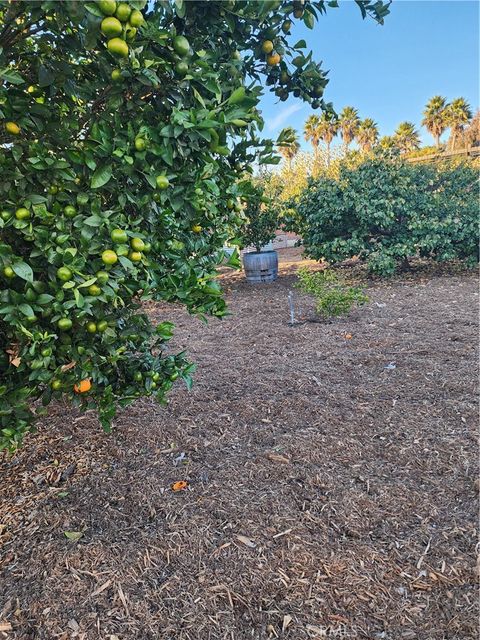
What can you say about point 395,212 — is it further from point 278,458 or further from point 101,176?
point 101,176

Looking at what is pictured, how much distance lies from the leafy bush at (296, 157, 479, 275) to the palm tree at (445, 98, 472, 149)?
18.7m

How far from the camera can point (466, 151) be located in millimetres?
9633

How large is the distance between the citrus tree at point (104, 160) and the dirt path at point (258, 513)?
2.23 ft

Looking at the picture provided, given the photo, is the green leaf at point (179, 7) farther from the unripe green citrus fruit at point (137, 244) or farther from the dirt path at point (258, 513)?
the dirt path at point (258, 513)

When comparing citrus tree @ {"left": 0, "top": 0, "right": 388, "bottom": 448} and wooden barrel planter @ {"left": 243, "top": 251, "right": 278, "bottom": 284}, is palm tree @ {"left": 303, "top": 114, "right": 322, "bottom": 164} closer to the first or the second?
wooden barrel planter @ {"left": 243, "top": 251, "right": 278, "bottom": 284}

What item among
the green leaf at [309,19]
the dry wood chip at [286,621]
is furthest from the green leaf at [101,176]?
the dry wood chip at [286,621]

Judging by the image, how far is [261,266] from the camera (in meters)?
8.10

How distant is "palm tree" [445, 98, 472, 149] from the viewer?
892 inches

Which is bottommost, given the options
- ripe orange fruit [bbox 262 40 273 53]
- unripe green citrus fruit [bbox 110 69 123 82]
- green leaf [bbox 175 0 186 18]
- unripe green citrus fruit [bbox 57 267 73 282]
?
unripe green citrus fruit [bbox 57 267 73 282]

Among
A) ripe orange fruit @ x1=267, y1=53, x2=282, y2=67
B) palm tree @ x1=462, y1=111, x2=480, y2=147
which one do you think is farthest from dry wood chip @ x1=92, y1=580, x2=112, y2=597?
palm tree @ x1=462, y1=111, x2=480, y2=147

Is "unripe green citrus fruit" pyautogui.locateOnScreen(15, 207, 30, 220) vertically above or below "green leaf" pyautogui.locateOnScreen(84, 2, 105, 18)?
below

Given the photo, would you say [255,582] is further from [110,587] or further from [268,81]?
[268,81]

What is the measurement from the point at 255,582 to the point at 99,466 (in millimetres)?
1080

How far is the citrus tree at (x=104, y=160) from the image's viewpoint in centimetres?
118
